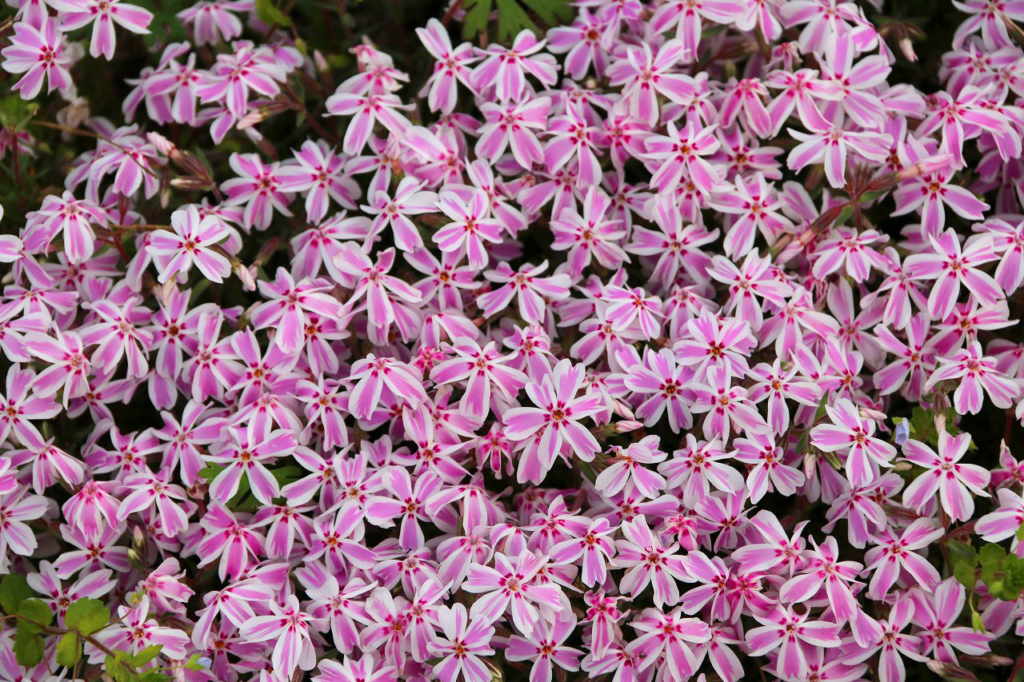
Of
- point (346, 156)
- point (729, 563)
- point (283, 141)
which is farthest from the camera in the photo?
point (283, 141)

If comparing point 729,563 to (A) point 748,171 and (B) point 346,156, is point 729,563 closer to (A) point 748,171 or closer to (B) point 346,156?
(A) point 748,171

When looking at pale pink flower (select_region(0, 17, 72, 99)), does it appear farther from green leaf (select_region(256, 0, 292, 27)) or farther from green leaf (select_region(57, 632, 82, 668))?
green leaf (select_region(57, 632, 82, 668))

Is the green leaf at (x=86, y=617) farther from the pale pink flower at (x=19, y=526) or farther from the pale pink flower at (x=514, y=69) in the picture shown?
the pale pink flower at (x=514, y=69)

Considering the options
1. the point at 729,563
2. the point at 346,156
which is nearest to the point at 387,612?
the point at 729,563

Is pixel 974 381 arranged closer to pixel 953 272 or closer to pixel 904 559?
pixel 953 272

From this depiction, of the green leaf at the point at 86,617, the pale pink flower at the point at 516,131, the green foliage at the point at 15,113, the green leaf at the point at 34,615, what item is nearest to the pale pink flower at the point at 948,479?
the pale pink flower at the point at 516,131

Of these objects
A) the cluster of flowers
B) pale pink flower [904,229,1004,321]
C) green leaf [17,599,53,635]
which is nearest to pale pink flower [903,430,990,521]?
the cluster of flowers

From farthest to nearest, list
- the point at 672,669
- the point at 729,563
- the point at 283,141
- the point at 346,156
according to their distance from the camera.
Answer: the point at 283,141, the point at 346,156, the point at 729,563, the point at 672,669
